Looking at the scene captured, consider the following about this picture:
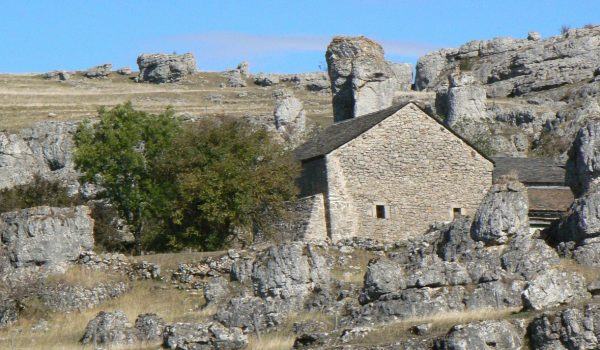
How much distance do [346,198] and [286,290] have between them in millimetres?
14161

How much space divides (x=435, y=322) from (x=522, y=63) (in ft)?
288

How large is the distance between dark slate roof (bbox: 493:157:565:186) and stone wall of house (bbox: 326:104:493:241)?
4.02m

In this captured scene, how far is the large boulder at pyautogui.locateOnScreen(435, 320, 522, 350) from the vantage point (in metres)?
35.4

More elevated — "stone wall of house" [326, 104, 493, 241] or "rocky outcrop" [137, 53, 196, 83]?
"rocky outcrop" [137, 53, 196, 83]

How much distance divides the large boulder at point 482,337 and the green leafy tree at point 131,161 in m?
25.9

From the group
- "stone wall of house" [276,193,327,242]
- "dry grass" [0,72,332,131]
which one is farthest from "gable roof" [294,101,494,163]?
"dry grass" [0,72,332,131]

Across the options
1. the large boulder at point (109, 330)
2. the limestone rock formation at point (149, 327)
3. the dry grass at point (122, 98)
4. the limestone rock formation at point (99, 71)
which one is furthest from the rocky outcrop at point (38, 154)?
the limestone rock formation at point (99, 71)

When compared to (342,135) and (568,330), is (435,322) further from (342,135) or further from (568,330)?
(342,135)

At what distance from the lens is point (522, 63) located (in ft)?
406

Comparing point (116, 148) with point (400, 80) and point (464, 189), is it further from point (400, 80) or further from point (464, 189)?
point (400, 80)

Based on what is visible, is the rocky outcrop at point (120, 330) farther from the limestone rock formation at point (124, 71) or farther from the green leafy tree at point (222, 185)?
the limestone rock formation at point (124, 71)

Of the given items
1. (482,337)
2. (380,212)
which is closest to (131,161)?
(380,212)

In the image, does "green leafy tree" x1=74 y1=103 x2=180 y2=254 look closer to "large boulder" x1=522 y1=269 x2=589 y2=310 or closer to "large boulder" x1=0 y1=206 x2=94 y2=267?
"large boulder" x1=0 y1=206 x2=94 y2=267

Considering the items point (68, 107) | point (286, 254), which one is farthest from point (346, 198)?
point (68, 107)
